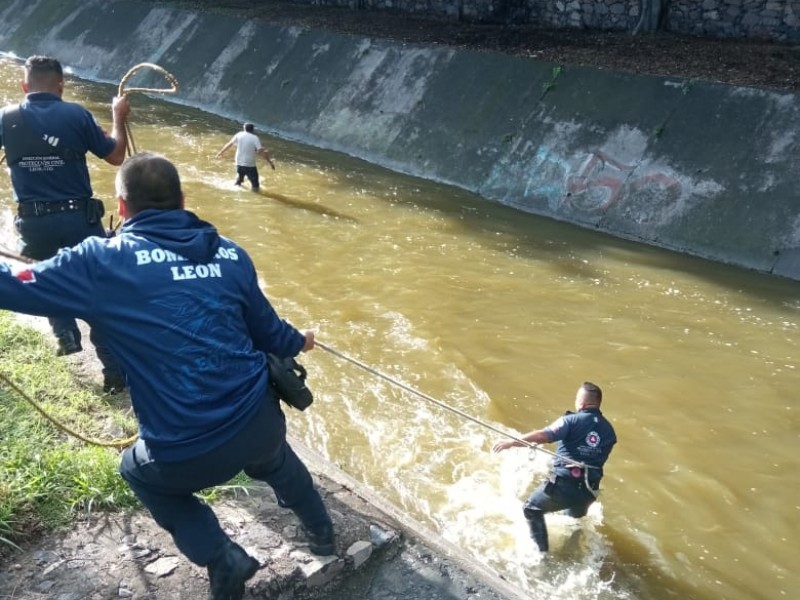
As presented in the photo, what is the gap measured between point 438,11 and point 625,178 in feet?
37.1

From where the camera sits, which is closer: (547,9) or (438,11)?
(547,9)

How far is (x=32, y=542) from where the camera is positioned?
3869 mm

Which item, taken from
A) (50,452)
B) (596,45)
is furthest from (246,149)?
(50,452)

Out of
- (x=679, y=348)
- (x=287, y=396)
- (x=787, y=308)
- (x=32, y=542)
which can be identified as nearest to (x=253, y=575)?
(x=287, y=396)

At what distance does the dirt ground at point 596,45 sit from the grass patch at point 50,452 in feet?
36.4

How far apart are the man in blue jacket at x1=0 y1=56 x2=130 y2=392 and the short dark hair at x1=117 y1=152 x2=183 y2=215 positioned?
2.20 m

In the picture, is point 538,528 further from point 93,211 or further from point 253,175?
point 253,175

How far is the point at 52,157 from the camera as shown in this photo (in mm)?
5207

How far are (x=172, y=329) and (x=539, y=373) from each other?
5.02m

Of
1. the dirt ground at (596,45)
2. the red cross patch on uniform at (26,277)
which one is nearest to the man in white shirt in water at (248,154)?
the dirt ground at (596,45)

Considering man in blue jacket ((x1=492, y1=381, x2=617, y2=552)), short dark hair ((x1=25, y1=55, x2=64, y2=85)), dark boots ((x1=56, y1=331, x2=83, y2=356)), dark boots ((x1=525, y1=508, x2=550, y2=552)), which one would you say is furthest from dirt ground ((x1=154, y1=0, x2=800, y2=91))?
dark boots ((x1=56, y1=331, x2=83, y2=356))

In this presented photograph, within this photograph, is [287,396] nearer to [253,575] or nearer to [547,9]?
[253,575]

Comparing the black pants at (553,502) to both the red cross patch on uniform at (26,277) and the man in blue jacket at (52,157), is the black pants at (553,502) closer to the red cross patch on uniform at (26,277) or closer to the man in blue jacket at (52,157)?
the man in blue jacket at (52,157)

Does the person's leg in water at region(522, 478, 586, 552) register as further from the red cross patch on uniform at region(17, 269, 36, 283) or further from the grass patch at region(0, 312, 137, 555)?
the red cross patch on uniform at region(17, 269, 36, 283)
